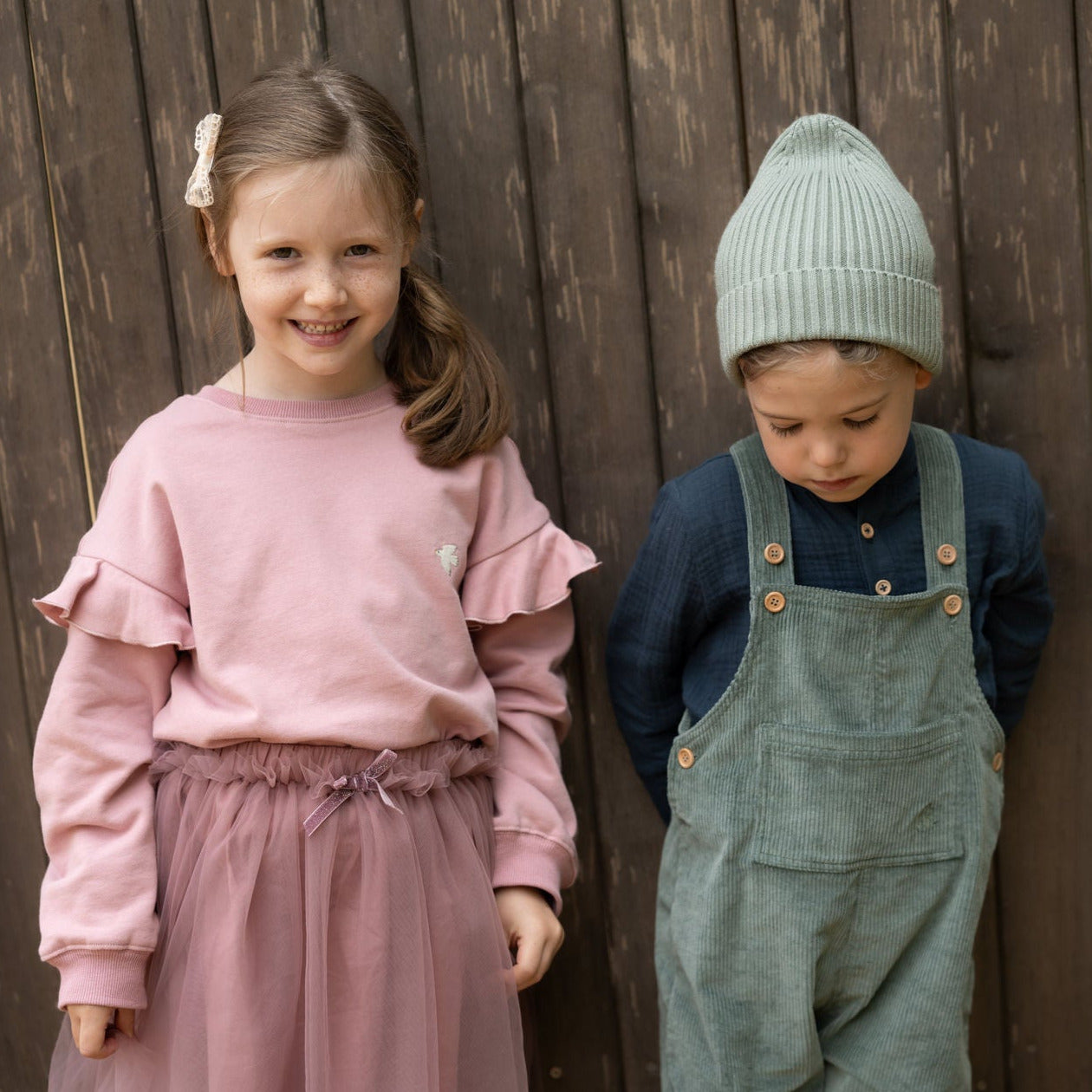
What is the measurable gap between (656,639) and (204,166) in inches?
31.7

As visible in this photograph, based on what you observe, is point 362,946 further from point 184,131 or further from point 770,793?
point 184,131

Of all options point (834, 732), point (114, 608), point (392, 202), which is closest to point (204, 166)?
point (392, 202)

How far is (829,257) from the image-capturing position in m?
1.40

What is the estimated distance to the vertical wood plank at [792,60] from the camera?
1.71m

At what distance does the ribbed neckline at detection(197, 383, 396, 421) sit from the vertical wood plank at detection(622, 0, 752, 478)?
0.46m

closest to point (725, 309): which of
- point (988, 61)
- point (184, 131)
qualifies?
point (988, 61)

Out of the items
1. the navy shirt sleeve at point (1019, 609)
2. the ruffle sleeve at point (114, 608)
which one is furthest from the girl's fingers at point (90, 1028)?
the navy shirt sleeve at point (1019, 609)

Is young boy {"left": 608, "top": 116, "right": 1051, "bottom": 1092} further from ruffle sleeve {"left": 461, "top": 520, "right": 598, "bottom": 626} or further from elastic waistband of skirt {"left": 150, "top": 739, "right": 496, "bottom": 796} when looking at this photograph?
elastic waistband of skirt {"left": 150, "top": 739, "right": 496, "bottom": 796}

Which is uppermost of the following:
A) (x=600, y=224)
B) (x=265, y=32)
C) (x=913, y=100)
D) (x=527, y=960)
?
(x=265, y=32)

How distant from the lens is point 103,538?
4.85ft

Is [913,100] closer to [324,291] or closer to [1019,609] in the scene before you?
[1019,609]

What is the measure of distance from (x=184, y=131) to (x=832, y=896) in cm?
135

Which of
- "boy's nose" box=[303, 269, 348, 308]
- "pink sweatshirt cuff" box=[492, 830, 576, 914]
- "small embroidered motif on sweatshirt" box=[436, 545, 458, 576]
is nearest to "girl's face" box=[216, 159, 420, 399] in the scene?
"boy's nose" box=[303, 269, 348, 308]

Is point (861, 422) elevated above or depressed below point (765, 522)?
above
